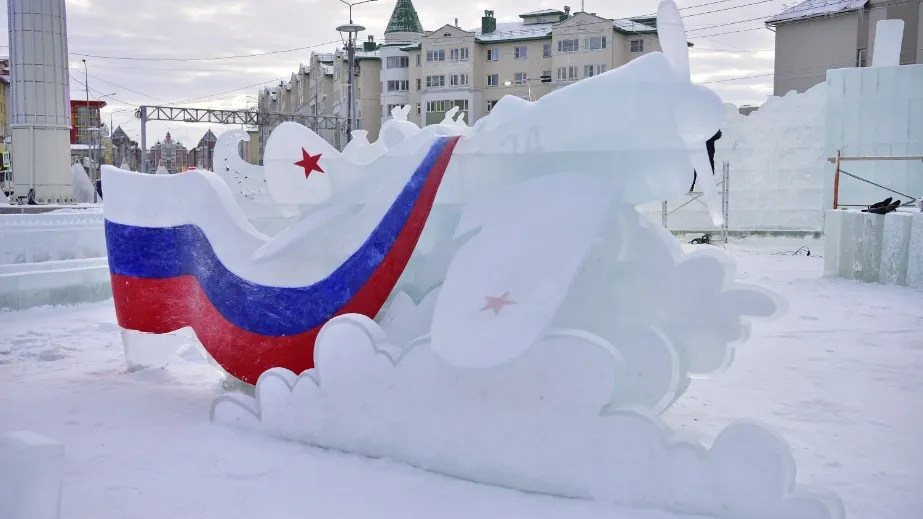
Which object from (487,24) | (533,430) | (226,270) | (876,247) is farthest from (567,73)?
(533,430)

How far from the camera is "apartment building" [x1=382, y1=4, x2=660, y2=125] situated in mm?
30453

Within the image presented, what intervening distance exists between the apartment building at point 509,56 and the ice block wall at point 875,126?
1863 cm

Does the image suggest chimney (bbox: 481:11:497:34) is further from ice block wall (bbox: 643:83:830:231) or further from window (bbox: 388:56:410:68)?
ice block wall (bbox: 643:83:830:231)

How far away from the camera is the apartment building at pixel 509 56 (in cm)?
3045

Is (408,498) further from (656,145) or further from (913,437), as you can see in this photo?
(913,437)

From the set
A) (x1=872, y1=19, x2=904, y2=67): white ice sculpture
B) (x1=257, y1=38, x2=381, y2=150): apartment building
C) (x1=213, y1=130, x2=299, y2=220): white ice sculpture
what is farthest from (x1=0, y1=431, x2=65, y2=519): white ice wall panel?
(x1=257, y1=38, x2=381, y2=150): apartment building

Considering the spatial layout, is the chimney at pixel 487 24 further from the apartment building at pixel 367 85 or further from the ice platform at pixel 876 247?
the ice platform at pixel 876 247

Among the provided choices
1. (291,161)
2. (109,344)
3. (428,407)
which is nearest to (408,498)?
(428,407)

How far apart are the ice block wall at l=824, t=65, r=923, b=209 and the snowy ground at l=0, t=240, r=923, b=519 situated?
23.2 feet

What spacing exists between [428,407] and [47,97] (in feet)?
48.4

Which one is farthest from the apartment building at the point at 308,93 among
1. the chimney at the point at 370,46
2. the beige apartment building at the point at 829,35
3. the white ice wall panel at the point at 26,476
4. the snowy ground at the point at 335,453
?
the white ice wall panel at the point at 26,476

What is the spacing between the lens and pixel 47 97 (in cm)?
1498

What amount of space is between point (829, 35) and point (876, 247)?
19.8 m

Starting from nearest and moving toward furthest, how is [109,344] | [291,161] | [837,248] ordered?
[291,161] < [109,344] < [837,248]
